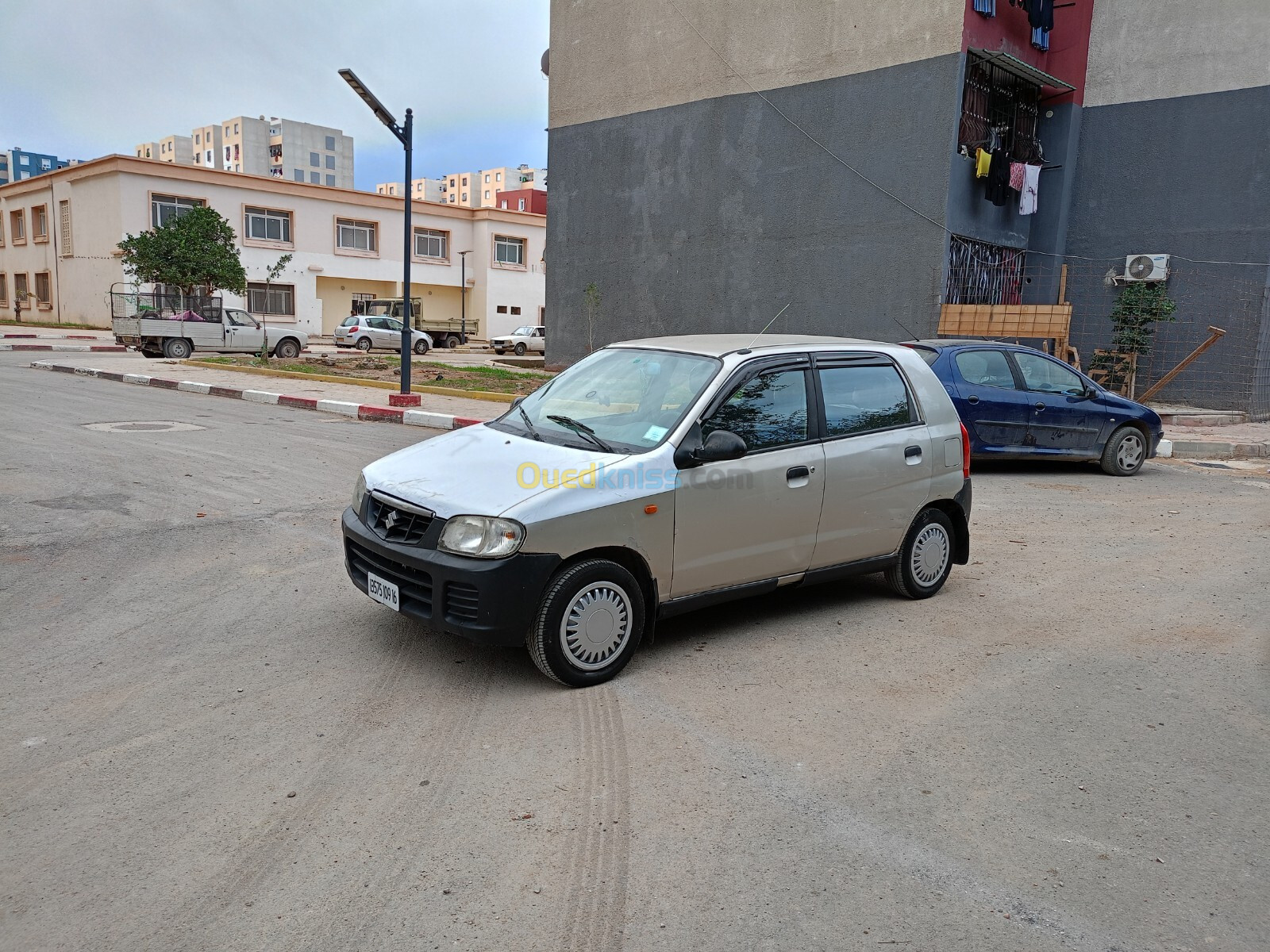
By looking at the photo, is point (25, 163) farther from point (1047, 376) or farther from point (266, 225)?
point (1047, 376)

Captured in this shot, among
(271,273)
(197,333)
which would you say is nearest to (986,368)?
(197,333)

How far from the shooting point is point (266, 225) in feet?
152

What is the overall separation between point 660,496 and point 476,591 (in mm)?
992

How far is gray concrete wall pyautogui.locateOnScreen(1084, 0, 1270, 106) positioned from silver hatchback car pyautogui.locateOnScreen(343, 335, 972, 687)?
51.2 ft

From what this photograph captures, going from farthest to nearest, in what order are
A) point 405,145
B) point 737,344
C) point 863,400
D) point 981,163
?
point 981,163, point 405,145, point 863,400, point 737,344

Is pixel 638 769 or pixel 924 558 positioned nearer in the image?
pixel 638 769

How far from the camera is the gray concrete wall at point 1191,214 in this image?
1684 centimetres

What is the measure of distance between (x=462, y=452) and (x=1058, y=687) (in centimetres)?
315

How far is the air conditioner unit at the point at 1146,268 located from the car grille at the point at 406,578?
683 inches

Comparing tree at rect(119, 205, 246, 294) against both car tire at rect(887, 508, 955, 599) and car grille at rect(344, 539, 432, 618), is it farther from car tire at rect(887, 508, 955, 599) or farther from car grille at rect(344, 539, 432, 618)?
car tire at rect(887, 508, 955, 599)

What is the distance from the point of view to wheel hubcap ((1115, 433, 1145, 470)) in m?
11.0

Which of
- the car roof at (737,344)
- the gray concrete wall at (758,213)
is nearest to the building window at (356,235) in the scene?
the gray concrete wall at (758,213)

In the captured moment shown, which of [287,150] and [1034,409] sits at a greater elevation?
[287,150]

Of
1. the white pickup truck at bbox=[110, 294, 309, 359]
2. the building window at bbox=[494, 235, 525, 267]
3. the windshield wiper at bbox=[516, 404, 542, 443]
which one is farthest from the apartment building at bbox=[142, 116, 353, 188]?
the windshield wiper at bbox=[516, 404, 542, 443]
